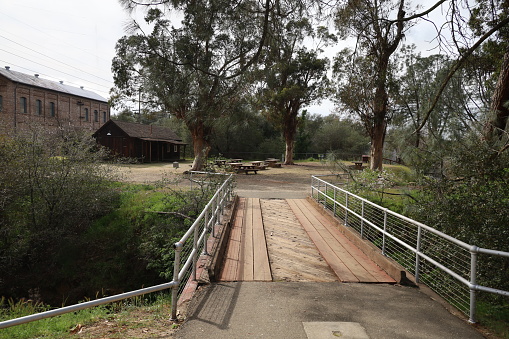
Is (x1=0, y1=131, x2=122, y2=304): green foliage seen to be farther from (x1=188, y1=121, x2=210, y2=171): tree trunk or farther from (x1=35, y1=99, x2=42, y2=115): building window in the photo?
(x1=35, y1=99, x2=42, y2=115): building window

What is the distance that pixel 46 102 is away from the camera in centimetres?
4416

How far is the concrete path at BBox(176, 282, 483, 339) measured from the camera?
3.58m

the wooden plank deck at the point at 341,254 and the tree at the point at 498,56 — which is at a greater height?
the tree at the point at 498,56

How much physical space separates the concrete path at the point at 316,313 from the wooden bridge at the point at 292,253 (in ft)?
1.31

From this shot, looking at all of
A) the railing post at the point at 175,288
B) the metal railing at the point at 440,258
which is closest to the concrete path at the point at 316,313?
the railing post at the point at 175,288

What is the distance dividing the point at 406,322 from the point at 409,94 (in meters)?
27.0

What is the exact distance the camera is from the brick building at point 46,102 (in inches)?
1512

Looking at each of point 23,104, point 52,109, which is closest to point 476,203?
point 23,104

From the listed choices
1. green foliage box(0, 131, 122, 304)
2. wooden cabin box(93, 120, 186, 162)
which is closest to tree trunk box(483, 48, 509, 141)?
green foliage box(0, 131, 122, 304)

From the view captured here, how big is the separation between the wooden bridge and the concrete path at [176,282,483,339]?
1.31 ft

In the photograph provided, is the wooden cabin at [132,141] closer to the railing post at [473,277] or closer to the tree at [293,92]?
the tree at [293,92]

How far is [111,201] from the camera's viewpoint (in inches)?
533

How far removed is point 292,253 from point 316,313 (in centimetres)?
269

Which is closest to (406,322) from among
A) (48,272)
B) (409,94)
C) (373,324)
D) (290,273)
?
(373,324)
